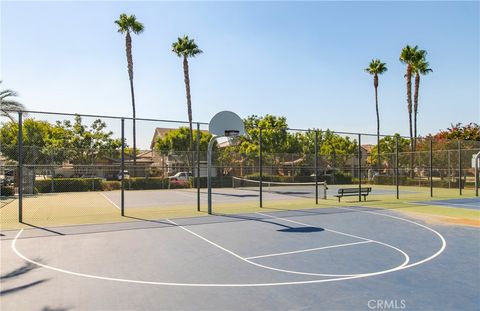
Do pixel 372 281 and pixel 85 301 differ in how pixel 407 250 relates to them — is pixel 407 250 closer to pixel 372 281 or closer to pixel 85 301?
pixel 372 281

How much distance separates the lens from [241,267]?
7.30 m

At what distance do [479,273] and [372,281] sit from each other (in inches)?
85.9

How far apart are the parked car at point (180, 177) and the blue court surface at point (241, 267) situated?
70.8 ft

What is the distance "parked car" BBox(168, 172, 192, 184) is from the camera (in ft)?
111

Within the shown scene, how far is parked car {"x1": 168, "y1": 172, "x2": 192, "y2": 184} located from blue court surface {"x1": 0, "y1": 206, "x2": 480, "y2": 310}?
21.6 m

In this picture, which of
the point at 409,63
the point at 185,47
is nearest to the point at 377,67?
the point at 409,63

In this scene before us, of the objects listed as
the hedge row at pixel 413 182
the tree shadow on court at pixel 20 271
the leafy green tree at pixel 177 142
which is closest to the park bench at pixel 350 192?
the hedge row at pixel 413 182

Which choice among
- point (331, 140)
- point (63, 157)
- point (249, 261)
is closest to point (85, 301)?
point (249, 261)

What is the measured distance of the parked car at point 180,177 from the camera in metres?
33.9

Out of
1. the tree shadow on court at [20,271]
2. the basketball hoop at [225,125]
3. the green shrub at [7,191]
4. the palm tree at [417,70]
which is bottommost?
the tree shadow on court at [20,271]

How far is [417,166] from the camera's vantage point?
3544cm

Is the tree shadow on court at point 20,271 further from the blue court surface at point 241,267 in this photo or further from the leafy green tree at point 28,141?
the leafy green tree at point 28,141

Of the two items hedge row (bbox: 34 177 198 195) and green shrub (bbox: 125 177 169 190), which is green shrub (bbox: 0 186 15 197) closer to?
hedge row (bbox: 34 177 198 195)

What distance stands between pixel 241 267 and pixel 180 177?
30.1 m
